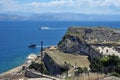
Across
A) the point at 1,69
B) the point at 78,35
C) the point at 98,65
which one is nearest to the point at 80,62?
the point at 98,65

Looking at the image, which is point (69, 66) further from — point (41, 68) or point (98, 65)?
point (98, 65)

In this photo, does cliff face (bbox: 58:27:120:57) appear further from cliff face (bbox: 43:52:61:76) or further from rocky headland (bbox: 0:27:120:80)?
cliff face (bbox: 43:52:61:76)

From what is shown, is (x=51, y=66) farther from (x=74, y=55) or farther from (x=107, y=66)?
(x=107, y=66)

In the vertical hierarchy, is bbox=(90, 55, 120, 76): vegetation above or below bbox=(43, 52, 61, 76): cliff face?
above

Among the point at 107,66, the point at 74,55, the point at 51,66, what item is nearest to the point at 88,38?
the point at 74,55

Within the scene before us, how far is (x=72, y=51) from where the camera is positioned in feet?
164

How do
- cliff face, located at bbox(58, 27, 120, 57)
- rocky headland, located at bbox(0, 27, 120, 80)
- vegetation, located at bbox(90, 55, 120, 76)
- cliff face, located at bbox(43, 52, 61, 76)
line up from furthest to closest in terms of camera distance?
cliff face, located at bbox(58, 27, 120, 57) < cliff face, located at bbox(43, 52, 61, 76) < rocky headland, located at bbox(0, 27, 120, 80) < vegetation, located at bbox(90, 55, 120, 76)

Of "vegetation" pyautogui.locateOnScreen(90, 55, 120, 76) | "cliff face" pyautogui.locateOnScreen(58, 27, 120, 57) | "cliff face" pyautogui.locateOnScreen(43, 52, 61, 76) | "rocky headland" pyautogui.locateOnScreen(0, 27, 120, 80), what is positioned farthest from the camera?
"cliff face" pyautogui.locateOnScreen(58, 27, 120, 57)

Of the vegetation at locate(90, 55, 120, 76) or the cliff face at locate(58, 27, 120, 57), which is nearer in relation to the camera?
the vegetation at locate(90, 55, 120, 76)

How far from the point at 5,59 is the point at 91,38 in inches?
605

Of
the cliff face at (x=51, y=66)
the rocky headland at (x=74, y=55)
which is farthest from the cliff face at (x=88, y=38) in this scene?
the cliff face at (x=51, y=66)

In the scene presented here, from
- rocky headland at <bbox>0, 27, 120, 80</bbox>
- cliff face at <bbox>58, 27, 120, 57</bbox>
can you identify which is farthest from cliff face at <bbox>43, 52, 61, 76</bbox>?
cliff face at <bbox>58, 27, 120, 57</bbox>

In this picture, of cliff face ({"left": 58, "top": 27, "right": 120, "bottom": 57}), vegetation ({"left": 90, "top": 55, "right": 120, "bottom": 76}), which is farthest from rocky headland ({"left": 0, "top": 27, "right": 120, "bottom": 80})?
vegetation ({"left": 90, "top": 55, "right": 120, "bottom": 76})

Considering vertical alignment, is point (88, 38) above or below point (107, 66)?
below
